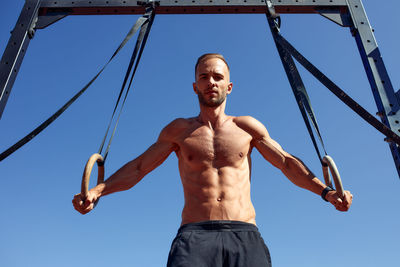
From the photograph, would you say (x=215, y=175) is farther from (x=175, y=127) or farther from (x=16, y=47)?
(x=16, y=47)

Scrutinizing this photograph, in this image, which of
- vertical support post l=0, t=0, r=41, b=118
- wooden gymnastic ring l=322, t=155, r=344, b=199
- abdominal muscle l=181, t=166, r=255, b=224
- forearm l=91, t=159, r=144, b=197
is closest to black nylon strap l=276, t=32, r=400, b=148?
wooden gymnastic ring l=322, t=155, r=344, b=199

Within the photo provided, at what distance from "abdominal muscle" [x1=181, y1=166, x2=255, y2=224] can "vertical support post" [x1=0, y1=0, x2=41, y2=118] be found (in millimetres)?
2104

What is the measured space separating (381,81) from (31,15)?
154 inches

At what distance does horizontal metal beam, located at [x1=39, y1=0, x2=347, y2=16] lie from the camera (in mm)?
3918

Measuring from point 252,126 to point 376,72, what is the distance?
1438mm

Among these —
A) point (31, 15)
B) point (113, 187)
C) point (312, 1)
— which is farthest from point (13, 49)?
point (312, 1)

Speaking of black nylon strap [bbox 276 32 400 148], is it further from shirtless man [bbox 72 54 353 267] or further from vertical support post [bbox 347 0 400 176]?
shirtless man [bbox 72 54 353 267]

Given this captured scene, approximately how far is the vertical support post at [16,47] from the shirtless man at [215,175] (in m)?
1.55

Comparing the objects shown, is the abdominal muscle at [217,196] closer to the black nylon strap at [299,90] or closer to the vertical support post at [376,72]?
the black nylon strap at [299,90]

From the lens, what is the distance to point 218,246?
2.61 metres

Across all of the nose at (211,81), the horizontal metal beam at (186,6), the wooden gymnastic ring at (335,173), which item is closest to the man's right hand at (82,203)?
the nose at (211,81)

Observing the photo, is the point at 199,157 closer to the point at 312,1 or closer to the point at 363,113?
the point at 363,113

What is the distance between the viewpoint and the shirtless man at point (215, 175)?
8.59ft

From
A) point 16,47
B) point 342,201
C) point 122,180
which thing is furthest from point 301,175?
point 16,47
